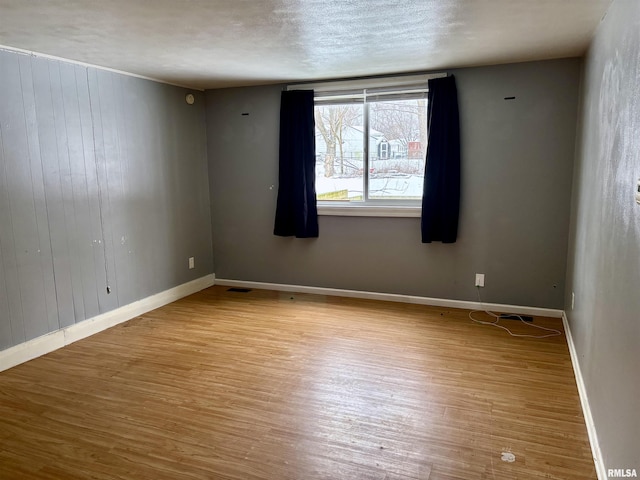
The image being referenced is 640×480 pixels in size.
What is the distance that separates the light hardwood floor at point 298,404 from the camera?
6.70 ft

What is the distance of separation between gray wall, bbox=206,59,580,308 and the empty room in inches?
0.8

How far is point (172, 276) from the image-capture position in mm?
4664

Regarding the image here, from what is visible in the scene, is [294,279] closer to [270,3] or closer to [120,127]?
[120,127]

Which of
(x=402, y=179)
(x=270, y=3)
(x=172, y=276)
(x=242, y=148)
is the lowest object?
(x=172, y=276)

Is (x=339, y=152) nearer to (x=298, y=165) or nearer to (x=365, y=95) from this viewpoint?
(x=298, y=165)

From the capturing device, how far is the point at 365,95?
4383mm

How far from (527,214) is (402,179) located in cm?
120

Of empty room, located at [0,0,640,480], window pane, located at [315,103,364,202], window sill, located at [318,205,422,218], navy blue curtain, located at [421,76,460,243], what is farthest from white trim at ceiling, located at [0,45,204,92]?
navy blue curtain, located at [421,76,460,243]

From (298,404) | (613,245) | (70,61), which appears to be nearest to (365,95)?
(70,61)

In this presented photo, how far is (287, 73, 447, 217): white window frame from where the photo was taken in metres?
4.19

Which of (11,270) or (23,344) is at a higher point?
(11,270)

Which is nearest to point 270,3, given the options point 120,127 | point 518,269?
point 120,127

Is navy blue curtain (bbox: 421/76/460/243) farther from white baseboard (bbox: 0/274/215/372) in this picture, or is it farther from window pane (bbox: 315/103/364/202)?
white baseboard (bbox: 0/274/215/372)

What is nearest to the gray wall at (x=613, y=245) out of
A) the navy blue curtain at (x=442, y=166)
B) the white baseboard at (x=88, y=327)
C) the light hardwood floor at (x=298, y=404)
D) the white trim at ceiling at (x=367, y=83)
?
the light hardwood floor at (x=298, y=404)
